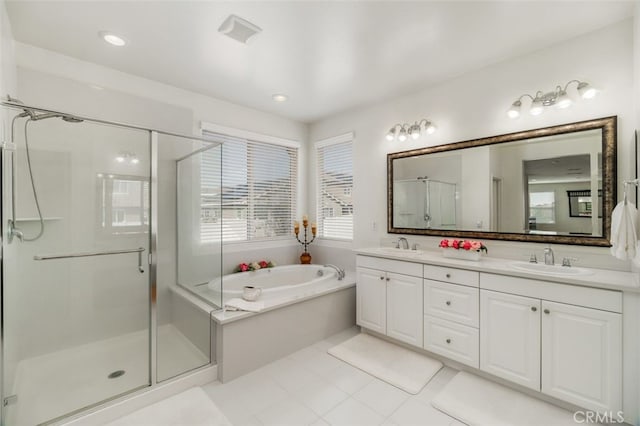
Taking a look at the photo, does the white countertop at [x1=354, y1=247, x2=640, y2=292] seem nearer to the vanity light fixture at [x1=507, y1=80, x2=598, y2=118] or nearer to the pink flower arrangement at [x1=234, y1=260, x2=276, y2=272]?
the vanity light fixture at [x1=507, y1=80, x2=598, y2=118]

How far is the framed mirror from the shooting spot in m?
2.12

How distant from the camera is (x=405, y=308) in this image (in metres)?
2.66

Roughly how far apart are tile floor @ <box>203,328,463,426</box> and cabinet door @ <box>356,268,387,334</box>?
576mm

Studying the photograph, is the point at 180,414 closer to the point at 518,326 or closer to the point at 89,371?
the point at 89,371

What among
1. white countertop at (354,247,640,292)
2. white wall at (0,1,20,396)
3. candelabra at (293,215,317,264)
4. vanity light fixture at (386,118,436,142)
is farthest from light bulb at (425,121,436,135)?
white wall at (0,1,20,396)

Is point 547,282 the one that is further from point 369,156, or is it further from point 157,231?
point 157,231

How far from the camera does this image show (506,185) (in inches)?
101

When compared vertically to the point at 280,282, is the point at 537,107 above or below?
above

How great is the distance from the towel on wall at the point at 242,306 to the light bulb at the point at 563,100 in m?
2.87

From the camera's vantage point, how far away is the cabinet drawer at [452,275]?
224 cm

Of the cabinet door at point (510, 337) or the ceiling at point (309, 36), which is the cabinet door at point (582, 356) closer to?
the cabinet door at point (510, 337)

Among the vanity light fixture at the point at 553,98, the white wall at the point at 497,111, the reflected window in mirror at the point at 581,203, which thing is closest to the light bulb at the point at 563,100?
the vanity light fixture at the point at 553,98

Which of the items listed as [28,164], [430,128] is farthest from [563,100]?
[28,164]

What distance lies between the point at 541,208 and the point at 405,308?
1414 mm
